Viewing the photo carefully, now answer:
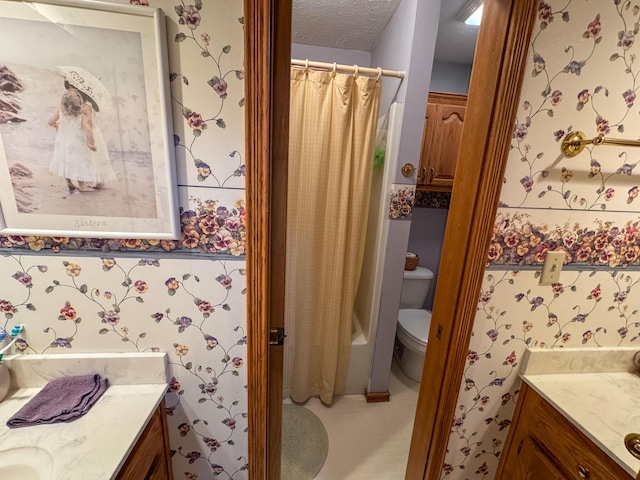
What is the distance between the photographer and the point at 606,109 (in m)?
0.83

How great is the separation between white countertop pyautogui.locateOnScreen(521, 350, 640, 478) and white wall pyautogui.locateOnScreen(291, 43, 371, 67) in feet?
7.80

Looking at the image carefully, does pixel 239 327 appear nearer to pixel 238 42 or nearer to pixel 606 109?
pixel 238 42

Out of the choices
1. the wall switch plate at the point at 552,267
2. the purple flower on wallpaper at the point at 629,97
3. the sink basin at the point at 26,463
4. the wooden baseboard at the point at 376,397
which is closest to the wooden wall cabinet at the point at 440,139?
the purple flower on wallpaper at the point at 629,97

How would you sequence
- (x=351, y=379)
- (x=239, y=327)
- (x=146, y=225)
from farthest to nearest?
(x=351, y=379) < (x=239, y=327) < (x=146, y=225)

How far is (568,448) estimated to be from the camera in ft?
2.78

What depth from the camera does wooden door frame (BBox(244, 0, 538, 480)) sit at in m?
0.69

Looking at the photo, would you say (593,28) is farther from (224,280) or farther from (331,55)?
(331,55)

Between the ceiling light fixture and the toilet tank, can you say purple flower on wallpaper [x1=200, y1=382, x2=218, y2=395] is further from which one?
the ceiling light fixture

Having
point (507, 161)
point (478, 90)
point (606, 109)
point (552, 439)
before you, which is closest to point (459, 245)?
point (507, 161)

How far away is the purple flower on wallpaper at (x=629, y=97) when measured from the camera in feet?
2.71

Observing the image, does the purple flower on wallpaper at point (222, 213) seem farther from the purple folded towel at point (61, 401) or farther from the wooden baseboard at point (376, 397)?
the wooden baseboard at point (376, 397)

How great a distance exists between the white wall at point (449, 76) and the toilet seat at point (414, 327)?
74.7 inches

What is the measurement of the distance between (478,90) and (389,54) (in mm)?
1240

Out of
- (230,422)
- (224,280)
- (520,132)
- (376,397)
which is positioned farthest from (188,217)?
(376,397)
